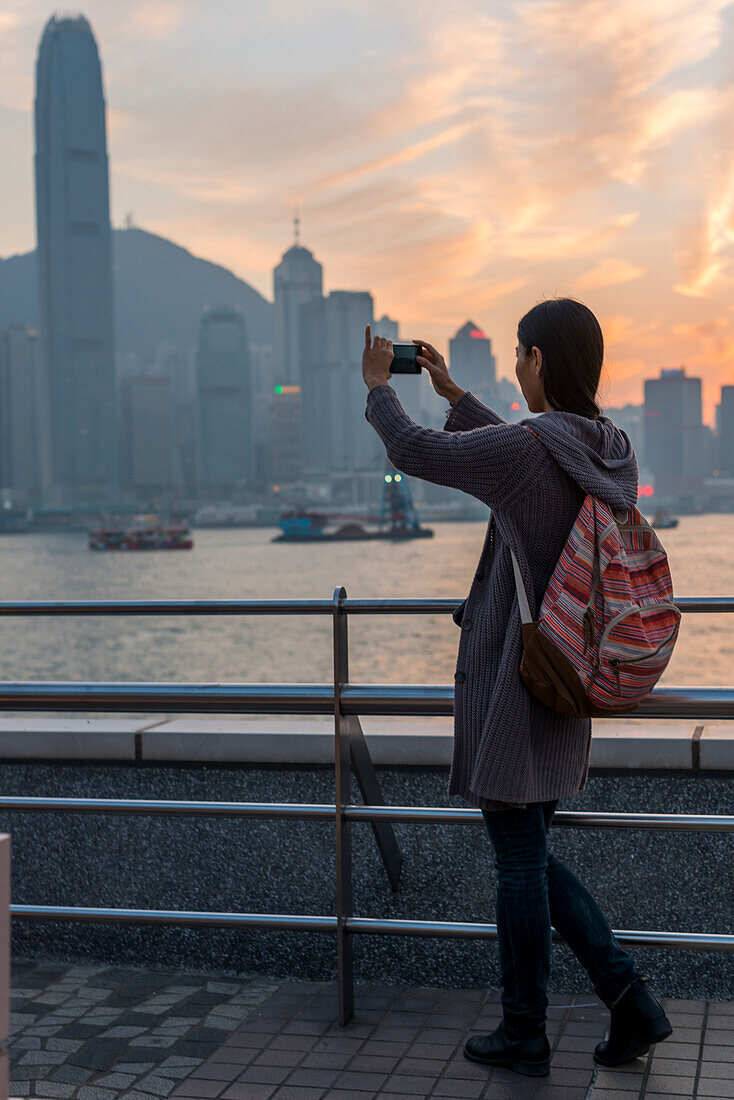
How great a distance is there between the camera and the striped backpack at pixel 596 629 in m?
2.30

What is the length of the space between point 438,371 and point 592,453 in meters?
0.43

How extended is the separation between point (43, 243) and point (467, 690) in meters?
186

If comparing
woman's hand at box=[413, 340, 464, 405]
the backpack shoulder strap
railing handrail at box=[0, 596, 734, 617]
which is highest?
woman's hand at box=[413, 340, 464, 405]

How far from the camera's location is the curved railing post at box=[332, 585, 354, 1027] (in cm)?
300

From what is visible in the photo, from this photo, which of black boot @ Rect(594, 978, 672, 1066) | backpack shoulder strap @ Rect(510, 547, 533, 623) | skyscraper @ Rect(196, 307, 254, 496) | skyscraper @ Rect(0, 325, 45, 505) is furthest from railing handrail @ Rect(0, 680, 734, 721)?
Result: skyscraper @ Rect(0, 325, 45, 505)

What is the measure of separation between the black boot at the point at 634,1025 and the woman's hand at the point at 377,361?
148 cm

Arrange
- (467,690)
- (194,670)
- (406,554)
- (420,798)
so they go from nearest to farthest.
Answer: (467,690), (420,798), (194,670), (406,554)

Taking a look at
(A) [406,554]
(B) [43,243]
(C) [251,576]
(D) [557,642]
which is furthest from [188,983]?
(B) [43,243]

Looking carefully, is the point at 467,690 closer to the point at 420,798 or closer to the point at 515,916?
the point at 515,916

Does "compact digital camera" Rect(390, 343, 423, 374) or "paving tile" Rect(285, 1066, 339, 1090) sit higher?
"compact digital camera" Rect(390, 343, 423, 374)

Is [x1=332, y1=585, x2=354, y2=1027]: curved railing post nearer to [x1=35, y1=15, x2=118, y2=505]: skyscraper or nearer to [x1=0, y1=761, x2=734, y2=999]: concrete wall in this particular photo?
[x1=0, y1=761, x2=734, y2=999]: concrete wall

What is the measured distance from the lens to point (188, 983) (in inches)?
137

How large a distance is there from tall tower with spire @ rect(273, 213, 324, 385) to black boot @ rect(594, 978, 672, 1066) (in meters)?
150

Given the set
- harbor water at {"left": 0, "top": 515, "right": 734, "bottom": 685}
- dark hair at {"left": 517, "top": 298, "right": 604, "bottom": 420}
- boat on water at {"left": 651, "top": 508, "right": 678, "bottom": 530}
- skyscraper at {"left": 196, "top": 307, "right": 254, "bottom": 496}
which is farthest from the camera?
skyscraper at {"left": 196, "top": 307, "right": 254, "bottom": 496}
